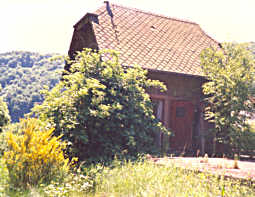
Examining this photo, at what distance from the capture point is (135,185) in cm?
573

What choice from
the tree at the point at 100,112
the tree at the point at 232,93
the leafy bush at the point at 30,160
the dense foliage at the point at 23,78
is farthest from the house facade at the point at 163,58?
the dense foliage at the point at 23,78

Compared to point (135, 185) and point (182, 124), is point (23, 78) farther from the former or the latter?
point (135, 185)

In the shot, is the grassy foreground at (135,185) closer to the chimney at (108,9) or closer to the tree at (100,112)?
the tree at (100,112)

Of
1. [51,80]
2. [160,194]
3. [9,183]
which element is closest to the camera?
[160,194]

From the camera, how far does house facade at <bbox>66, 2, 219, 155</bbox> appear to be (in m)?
12.7

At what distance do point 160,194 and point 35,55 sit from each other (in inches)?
5341

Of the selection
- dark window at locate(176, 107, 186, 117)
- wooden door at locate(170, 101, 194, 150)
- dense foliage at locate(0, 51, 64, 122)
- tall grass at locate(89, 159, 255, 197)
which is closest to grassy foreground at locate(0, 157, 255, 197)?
tall grass at locate(89, 159, 255, 197)

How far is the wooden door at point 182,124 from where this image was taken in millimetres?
13438

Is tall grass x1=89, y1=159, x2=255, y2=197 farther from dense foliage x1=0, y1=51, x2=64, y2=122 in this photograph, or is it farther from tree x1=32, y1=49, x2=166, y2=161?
dense foliage x1=0, y1=51, x2=64, y2=122

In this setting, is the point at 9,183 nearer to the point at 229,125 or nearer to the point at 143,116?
the point at 143,116

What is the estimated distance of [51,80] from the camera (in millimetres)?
109500

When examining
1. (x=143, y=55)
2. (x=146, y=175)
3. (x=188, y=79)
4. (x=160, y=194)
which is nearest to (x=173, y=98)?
(x=188, y=79)

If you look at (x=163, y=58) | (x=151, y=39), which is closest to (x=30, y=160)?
(x=163, y=58)

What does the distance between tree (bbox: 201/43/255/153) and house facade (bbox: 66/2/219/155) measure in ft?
3.64
